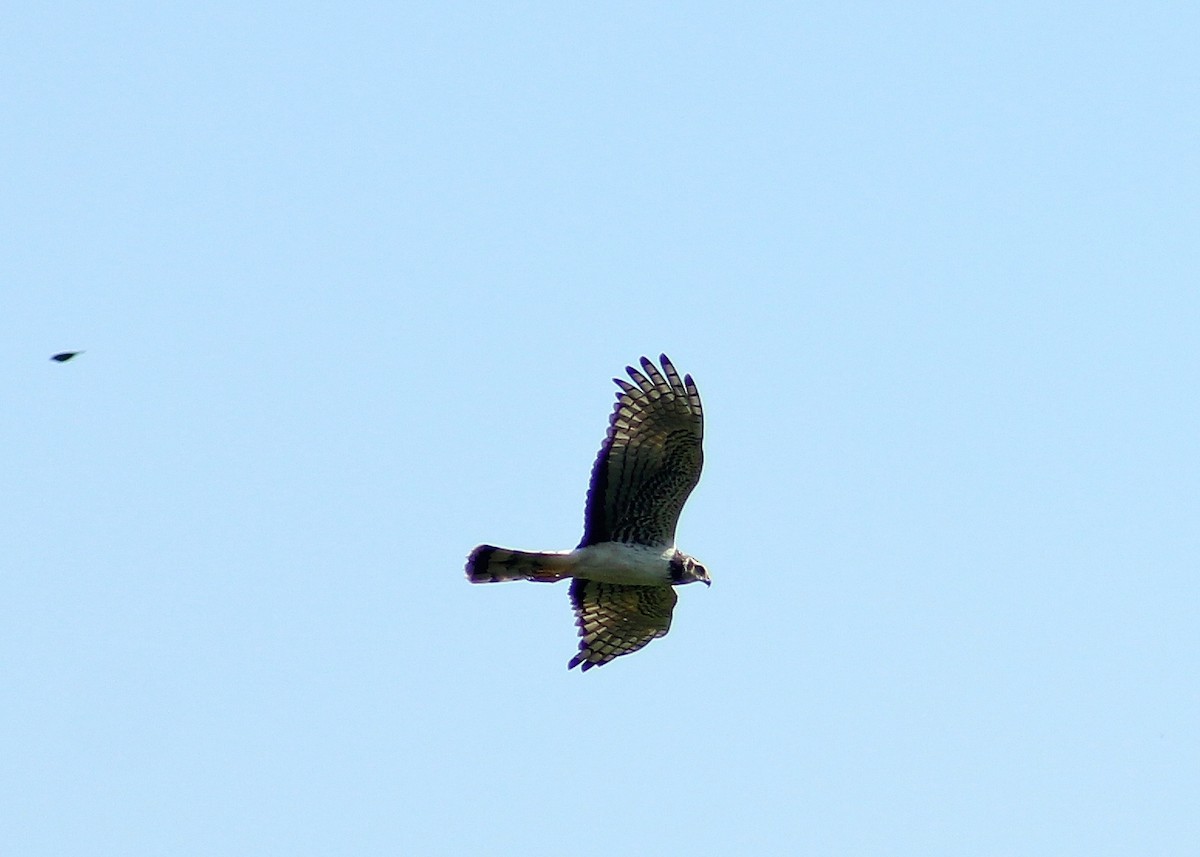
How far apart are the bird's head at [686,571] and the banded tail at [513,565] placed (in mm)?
968

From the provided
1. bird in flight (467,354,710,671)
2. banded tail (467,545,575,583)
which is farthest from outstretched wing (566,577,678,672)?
banded tail (467,545,575,583)

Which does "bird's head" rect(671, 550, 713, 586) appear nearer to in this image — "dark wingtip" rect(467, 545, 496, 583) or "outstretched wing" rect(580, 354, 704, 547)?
"outstretched wing" rect(580, 354, 704, 547)

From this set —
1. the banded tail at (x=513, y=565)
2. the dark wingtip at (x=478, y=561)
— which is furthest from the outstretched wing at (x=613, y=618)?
the dark wingtip at (x=478, y=561)

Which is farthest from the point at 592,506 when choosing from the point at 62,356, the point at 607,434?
the point at 62,356

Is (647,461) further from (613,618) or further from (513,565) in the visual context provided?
(613,618)

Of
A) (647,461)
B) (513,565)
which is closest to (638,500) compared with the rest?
(647,461)

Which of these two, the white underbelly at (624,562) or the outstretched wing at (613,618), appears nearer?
the white underbelly at (624,562)

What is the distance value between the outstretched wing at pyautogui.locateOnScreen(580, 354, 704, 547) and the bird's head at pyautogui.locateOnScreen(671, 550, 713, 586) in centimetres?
20

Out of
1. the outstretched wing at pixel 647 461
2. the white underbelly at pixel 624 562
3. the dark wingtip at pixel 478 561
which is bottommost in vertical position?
the dark wingtip at pixel 478 561

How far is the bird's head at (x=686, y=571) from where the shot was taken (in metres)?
19.0

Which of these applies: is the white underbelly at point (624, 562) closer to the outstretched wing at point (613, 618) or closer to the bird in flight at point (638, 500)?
the bird in flight at point (638, 500)

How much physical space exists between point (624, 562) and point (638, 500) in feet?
1.90

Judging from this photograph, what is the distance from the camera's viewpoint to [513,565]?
18641 millimetres

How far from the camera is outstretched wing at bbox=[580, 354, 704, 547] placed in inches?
728
